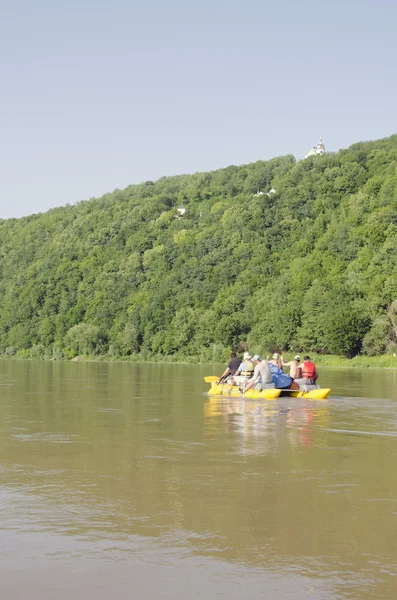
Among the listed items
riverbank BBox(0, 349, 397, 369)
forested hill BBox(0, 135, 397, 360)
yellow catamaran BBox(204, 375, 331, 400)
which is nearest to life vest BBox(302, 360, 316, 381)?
yellow catamaran BBox(204, 375, 331, 400)

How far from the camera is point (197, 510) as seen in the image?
444 inches

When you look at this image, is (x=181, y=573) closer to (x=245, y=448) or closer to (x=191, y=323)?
(x=245, y=448)

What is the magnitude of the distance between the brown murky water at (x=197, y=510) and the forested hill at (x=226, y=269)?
74.2 metres

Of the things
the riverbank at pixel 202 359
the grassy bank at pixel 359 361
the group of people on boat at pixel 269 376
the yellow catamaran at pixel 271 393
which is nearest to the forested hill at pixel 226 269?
the riverbank at pixel 202 359

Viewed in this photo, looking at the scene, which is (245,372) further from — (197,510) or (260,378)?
(197,510)

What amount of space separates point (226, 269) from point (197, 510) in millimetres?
121437

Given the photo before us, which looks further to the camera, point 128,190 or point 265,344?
point 128,190

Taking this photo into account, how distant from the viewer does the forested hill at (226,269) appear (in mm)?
103375

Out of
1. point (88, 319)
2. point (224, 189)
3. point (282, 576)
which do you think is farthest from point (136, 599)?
point (224, 189)

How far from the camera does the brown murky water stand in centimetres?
841

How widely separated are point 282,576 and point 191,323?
112 metres

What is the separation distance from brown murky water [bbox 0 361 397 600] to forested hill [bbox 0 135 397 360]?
74.2 m

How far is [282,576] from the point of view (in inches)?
336

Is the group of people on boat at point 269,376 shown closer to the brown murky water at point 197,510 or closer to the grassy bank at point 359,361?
the brown murky water at point 197,510
